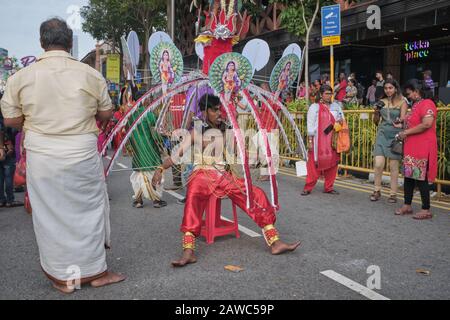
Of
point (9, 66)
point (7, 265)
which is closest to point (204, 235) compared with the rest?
point (7, 265)

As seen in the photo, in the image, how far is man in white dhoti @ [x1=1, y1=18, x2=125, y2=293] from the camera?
341 centimetres

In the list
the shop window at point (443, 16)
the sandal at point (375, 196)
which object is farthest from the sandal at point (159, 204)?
the shop window at point (443, 16)

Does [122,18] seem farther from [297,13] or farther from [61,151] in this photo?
[61,151]

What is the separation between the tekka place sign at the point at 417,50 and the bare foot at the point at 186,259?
14635 mm

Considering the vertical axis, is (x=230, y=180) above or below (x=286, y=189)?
above

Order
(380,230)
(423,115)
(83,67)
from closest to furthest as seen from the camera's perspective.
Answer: (83,67), (380,230), (423,115)

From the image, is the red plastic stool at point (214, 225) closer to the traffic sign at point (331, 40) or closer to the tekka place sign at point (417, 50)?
the traffic sign at point (331, 40)

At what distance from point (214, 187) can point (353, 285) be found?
1546mm

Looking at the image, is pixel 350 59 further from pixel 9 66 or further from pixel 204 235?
pixel 9 66

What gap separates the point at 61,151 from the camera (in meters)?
3.43

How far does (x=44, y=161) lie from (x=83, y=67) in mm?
749

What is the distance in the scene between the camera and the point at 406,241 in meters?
4.93

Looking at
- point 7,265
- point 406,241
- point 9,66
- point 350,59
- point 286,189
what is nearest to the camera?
point 7,265
